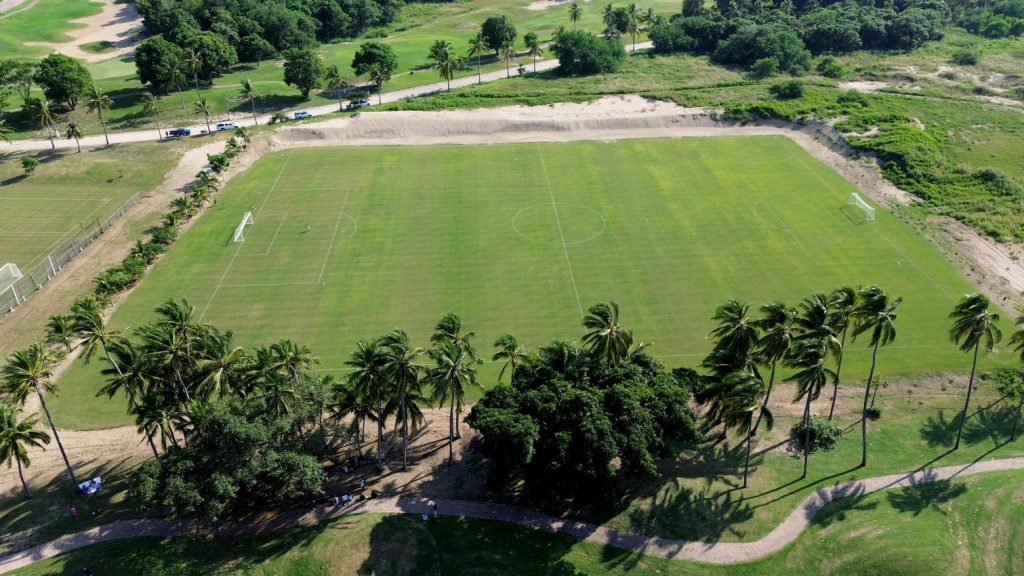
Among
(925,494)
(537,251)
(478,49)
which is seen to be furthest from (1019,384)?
(478,49)

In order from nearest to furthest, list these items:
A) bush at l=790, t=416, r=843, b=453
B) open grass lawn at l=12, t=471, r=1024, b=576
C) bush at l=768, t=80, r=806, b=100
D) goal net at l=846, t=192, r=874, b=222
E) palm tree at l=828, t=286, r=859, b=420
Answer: open grass lawn at l=12, t=471, r=1024, b=576
palm tree at l=828, t=286, r=859, b=420
bush at l=790, t=416, r=843, b=453
goal net at l=846, t=192, r=874, b=222
bush at l=768, t=80, r=806, b=100

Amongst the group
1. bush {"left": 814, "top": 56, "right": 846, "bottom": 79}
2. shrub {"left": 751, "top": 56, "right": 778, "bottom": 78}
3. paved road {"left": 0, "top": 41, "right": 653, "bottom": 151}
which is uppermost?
paved road {"left": 0, "top": 41, "right": 653, "bottom": 151}

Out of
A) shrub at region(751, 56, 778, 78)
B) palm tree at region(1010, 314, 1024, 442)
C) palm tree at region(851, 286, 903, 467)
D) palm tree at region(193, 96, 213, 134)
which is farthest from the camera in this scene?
shrub at region(751, 56, 778, 78)

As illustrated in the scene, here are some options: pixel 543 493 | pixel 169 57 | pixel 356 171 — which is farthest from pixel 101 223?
pixel 543 493

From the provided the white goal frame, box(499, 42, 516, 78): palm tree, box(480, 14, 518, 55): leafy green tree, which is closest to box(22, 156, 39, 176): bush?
the white goal frame

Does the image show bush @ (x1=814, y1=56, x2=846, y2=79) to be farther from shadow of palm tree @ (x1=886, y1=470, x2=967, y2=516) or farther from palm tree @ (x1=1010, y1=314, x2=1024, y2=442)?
shadow of palm tree @ (x1=886, y1=470, x2=967, y2=516)

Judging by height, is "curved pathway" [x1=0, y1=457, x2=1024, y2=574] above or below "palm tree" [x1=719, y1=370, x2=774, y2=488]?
below

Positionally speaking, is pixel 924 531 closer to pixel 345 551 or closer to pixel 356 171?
pixel 345 551

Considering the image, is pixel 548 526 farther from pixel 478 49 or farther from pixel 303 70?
pixel 478 49
